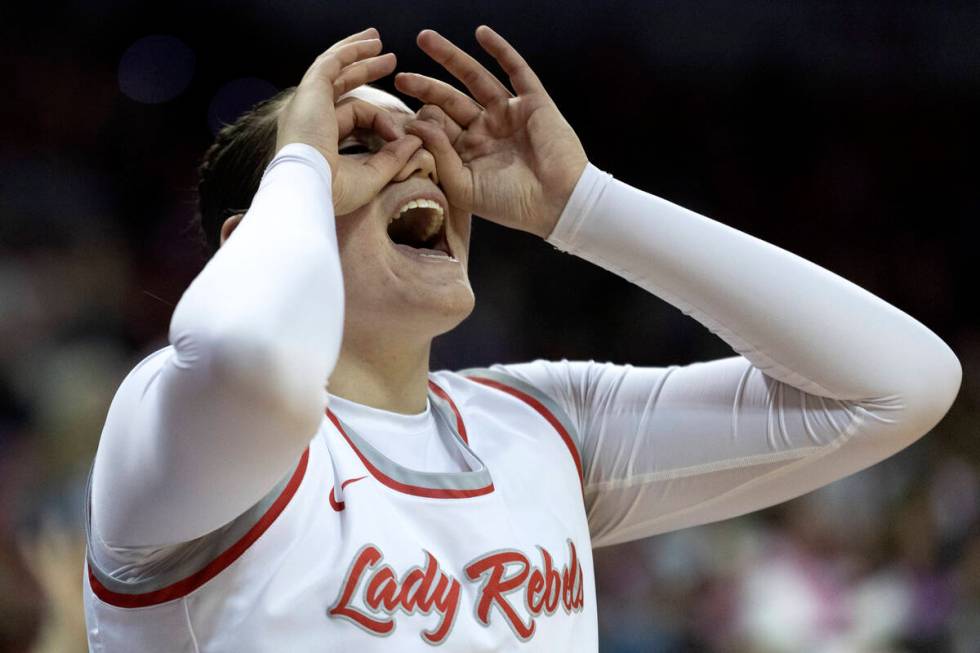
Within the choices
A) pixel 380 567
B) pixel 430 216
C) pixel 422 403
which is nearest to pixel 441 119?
pixel 430 216

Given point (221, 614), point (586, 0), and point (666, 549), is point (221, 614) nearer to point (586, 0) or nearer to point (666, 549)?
point (666, 549)

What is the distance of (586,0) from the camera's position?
13.6 ft

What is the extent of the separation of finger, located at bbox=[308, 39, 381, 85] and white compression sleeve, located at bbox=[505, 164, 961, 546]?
0.33 metres

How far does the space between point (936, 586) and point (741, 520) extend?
61 cm

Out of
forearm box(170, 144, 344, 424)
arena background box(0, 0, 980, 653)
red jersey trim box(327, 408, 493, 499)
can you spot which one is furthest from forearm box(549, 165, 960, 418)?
arena background box(0, 0, 980, 653)

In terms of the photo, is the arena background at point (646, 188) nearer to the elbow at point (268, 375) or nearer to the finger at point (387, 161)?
the finger at point (387, 161)

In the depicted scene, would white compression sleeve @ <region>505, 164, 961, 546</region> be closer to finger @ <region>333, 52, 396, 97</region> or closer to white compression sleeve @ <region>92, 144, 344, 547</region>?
finger @ <region>333, 52, 396, 97</region>

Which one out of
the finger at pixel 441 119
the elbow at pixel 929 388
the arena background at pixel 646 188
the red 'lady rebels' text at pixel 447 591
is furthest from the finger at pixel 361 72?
the arena background at pixel 646 188

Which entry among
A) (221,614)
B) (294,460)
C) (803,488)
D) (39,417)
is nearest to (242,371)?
(294,460)

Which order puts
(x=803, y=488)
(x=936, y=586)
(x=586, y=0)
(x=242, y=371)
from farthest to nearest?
(x=586, y=0) → (x=936, y=586) → (x=803, y=488) → (x=242, y=371)

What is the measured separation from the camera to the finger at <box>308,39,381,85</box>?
4.31 ft

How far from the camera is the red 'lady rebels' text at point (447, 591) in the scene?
1134 millimetres

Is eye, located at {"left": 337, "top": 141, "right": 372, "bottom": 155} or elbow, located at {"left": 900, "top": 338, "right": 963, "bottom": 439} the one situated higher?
elbow, located at {"left": 900, "top": 338, "right": 963, "bottom": 439}

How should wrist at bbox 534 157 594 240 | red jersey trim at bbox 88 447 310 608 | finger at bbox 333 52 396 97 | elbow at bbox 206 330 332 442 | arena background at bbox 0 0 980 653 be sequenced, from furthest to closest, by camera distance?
1. arena background at bbox 0 0 980 653
2. wrist at bbox 534 157 594 240
3. finger at bbox 333 52 396 97
4. red jersey trim at bbox 88 447 310 608
5. elbow at bbox 206 330 332 442
